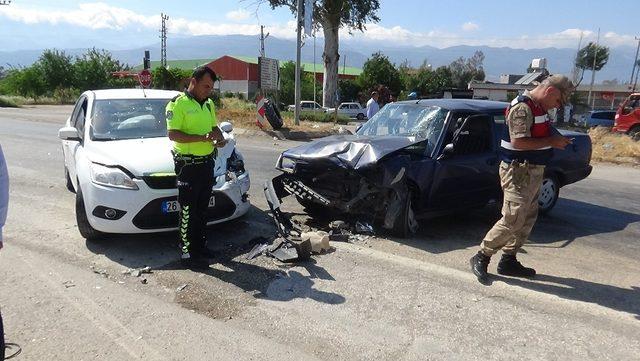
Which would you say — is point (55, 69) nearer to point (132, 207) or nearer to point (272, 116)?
point (272, 116)

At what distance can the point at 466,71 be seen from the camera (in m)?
73.2

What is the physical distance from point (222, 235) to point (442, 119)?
2956 millimetres

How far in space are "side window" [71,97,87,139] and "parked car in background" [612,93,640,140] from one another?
67.8 ft

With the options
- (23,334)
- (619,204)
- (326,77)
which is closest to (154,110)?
(23,334)

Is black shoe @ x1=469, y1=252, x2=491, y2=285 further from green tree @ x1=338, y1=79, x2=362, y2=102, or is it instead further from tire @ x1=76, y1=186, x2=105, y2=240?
green tree @ x1=338, y1=79, x2=362, y2=102

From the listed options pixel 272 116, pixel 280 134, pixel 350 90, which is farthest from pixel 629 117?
pixel 350 90

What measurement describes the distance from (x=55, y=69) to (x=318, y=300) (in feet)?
181

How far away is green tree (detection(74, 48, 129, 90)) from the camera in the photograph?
52062 mm

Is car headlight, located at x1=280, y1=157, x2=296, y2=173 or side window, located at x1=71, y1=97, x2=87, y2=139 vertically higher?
side window, located at x1=71, y1=97, x2=87, y2=139

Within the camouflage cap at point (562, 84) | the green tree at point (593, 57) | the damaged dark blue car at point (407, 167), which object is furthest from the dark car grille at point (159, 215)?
the green tree at point (593, 57)

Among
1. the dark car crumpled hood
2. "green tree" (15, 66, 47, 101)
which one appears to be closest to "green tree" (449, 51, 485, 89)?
"green tree" (15, 66, 47, 101)

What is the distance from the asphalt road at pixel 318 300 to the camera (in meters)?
3.33

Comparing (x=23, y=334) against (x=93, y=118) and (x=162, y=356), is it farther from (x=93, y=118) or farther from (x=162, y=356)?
(x=93, y=118)

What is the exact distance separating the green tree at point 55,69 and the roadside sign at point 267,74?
3838cm
